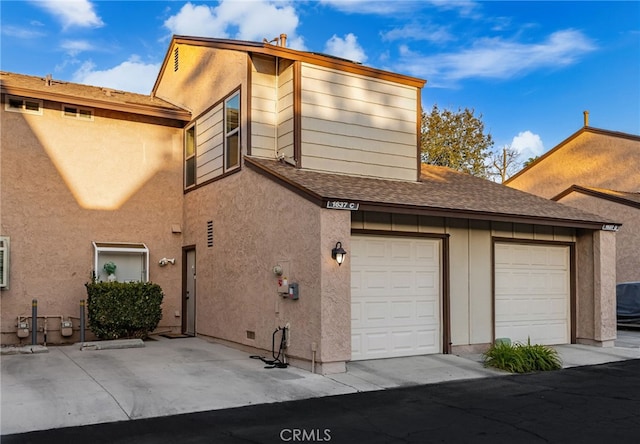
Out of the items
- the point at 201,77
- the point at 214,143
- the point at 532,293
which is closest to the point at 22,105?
the point at 201,77

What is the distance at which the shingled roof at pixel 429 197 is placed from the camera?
9.27 meters

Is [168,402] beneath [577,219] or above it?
beneath

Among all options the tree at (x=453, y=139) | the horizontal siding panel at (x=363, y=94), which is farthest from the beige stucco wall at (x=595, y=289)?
the tree at (x=453, y=139)

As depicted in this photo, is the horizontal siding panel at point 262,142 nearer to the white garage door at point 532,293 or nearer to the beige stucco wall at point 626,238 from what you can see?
the white garage door at point 532,293

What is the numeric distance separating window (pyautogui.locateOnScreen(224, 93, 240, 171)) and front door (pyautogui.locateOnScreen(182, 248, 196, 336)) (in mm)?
2733

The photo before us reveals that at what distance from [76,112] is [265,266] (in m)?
6.19

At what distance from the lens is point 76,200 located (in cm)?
1265

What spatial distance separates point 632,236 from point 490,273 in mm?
9713

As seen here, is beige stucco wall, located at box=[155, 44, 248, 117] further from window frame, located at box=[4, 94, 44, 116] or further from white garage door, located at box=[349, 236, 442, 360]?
white garage door, located at box=[349, 236, 442, 360]

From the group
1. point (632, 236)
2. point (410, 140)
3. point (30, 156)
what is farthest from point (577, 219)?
point (30, 156)

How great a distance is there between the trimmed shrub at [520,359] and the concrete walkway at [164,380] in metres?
0.31

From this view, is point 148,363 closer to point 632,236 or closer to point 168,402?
point 168,402

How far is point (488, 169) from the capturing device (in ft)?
112

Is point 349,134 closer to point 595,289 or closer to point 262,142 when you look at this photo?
point 262,142
